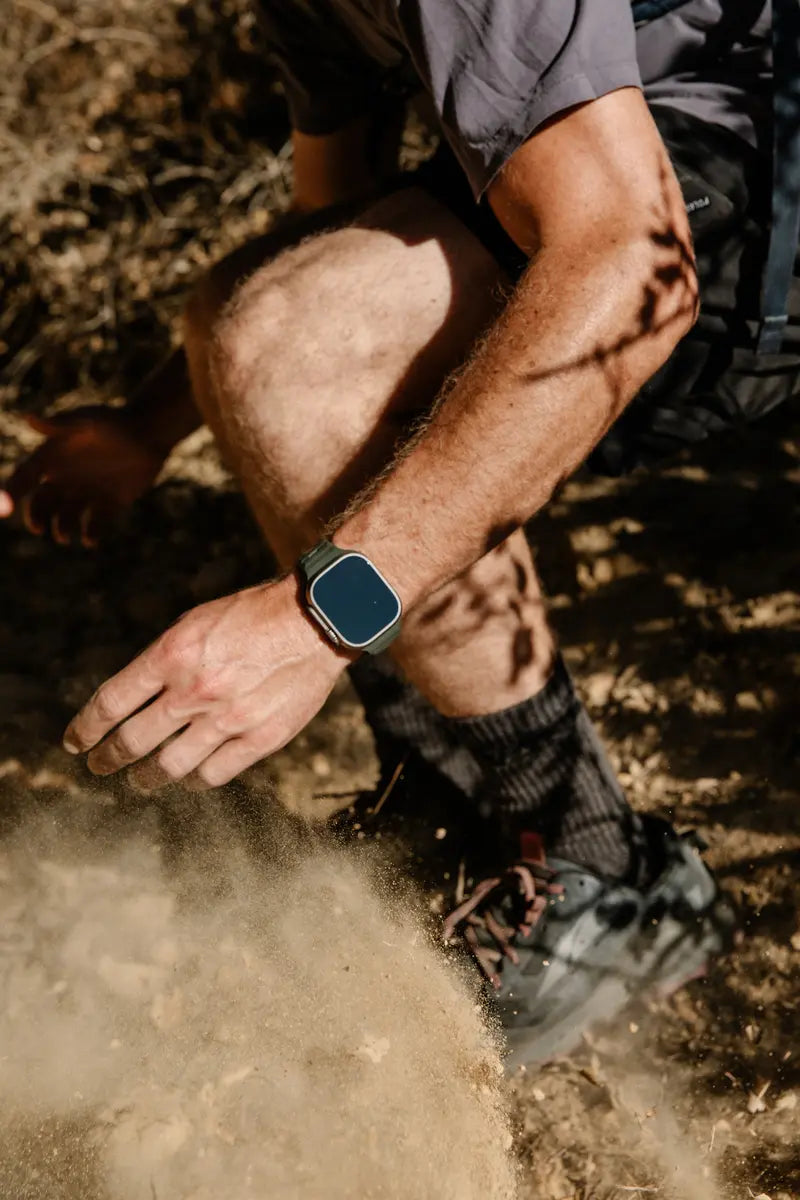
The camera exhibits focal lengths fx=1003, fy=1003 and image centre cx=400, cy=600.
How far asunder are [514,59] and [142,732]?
1026mm

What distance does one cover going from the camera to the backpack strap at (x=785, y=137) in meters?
1.45

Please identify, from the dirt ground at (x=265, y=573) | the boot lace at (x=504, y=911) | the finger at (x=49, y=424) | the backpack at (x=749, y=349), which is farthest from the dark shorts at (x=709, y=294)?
the finger at (x=49, y=424)

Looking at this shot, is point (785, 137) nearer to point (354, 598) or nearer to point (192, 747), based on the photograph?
point (354, 598)

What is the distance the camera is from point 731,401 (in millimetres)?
1680

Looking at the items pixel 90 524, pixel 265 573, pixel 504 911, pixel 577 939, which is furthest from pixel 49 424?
pixel 577 939

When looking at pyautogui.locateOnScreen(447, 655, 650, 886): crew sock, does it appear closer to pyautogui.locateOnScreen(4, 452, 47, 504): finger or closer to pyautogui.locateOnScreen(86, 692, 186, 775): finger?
pyautogui.locateOnScreen(86, 692, 186, 775): finger

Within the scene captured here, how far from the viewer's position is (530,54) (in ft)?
4.25

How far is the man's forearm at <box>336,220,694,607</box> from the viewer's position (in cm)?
133

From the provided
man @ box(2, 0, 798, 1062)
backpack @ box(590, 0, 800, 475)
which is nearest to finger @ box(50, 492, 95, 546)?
man @ box(2, 0, 798, 1062)

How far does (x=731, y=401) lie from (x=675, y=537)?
0.65 m

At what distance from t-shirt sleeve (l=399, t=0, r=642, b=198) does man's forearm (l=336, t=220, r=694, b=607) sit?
172 millimetres

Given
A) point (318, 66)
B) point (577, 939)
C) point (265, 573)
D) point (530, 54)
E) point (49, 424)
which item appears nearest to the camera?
point (530, 54)

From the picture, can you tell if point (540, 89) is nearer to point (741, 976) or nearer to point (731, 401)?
point (731, 401)

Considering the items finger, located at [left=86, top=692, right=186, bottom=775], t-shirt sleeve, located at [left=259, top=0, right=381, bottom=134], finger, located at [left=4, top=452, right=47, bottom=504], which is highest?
t-shirt sleeve, located at [left=259, top=0, right=381, bottom=134]
